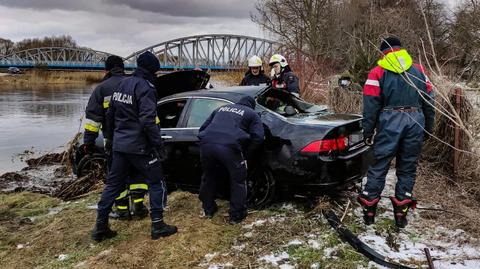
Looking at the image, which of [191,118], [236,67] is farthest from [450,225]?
[236,67]

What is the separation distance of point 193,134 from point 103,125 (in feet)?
3.46

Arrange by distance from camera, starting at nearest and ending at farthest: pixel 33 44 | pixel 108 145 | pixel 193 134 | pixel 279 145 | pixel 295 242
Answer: pixel 295 242 < pixel 279 145 < pixel 108 145 < pixel 193 134 < pixel 33 44

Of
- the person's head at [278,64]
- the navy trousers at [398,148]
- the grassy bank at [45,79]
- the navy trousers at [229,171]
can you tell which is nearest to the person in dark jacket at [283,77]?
the person's head at [278,64]

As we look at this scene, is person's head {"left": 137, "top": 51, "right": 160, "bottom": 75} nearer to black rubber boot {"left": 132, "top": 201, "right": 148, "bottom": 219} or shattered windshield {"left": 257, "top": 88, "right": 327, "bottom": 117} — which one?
shattered windshield {"left": 257, "top": 88, "right": 327, "bottom": 117}

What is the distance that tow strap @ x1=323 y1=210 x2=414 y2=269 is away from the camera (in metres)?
3.63

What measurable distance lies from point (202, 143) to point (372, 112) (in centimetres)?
177

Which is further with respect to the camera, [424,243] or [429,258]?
[424,243]

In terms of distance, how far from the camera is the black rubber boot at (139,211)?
5.21 meters

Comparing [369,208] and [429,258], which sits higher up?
[369,208]

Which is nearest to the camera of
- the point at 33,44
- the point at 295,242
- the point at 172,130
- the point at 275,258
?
the point at 275,258

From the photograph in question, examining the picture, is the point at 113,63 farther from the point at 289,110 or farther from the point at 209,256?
the point at 209,256

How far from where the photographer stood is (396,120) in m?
4.27

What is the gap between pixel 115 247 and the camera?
14.6ft

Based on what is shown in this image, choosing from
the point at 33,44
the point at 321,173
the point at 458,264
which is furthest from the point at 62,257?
the point at 33,44
